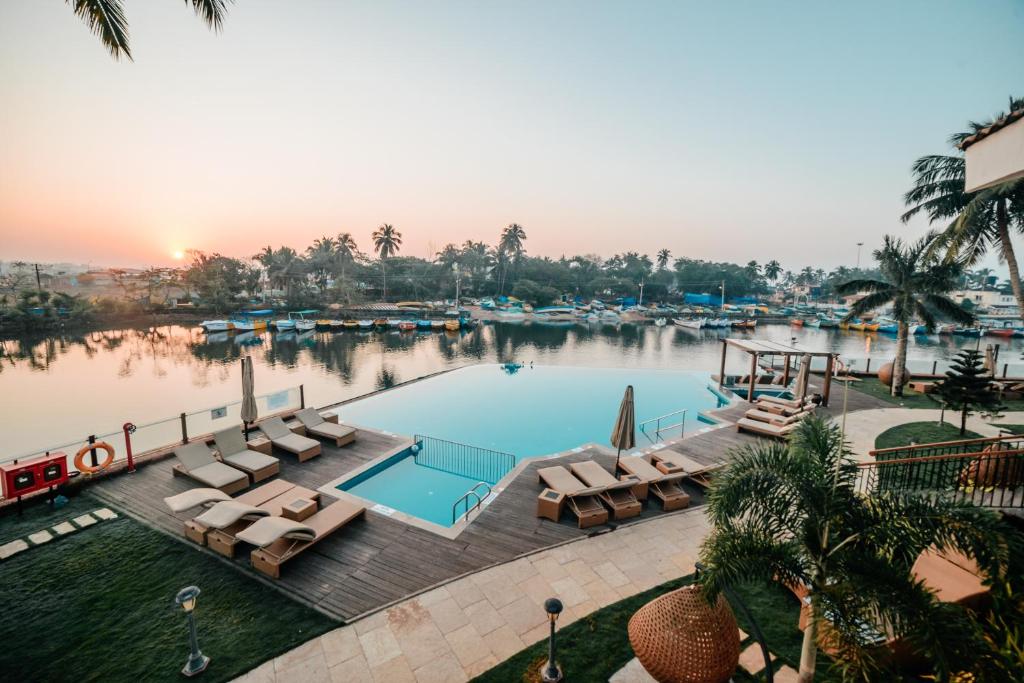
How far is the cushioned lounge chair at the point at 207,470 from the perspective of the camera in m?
8.73

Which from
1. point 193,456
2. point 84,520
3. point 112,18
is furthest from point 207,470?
point 112,18

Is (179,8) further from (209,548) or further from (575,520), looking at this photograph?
(575,520)

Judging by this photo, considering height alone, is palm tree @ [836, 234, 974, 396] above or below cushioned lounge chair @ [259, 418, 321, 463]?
above

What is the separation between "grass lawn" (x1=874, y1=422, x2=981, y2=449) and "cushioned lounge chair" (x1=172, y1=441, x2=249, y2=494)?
17.1m

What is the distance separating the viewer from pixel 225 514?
6.59 m

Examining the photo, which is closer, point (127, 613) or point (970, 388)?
point (127, 613)

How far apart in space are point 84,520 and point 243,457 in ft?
9.03

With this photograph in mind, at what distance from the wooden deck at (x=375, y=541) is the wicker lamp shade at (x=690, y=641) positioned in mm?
3260

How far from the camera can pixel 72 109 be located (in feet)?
48.0

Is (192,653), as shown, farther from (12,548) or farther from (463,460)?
(463,460)

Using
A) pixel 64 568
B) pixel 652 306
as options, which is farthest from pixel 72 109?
pixel 652 306

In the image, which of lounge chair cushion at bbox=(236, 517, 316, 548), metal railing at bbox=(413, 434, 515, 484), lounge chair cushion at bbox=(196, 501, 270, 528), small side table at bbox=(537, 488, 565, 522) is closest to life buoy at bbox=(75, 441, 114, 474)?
lounge chair cushion at bbox=(196, 501, 270, 528)

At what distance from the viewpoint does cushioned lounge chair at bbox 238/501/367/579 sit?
6.28m

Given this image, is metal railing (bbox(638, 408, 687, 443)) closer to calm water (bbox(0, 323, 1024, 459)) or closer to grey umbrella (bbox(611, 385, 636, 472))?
grey umbrella (bbox(611, 385, 636, 472))
